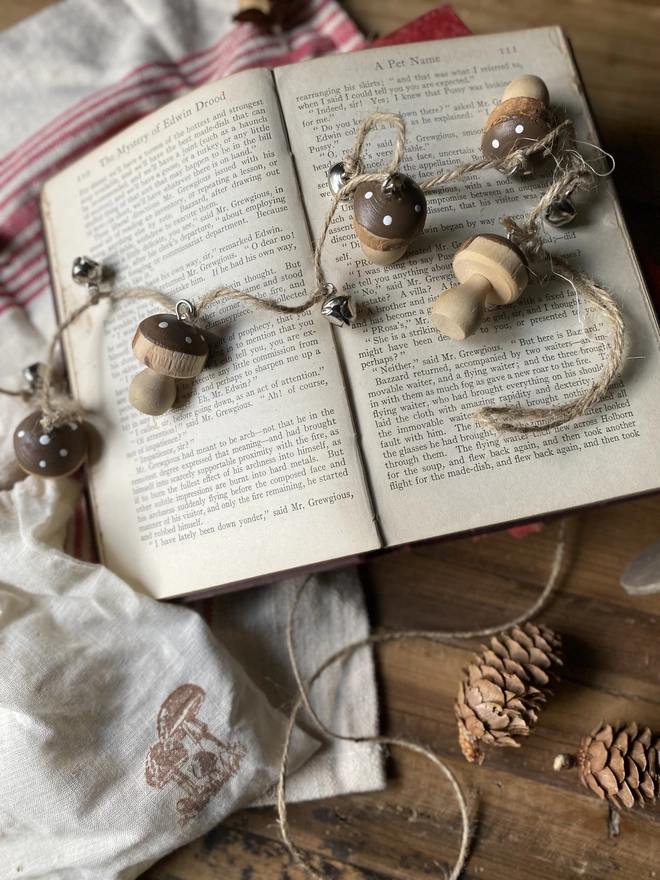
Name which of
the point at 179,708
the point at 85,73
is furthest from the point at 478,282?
the point at 85,73

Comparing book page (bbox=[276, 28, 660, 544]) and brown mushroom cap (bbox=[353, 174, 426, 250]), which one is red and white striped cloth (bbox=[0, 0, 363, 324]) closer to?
book page (bbox=[276, 28, 660, 544])

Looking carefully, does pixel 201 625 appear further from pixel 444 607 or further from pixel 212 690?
pixel 444 607

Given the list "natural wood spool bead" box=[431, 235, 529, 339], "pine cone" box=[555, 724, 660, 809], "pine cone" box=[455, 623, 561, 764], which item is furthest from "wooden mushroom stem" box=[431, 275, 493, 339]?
"pine cone" box=[555, 724, 660, 809]

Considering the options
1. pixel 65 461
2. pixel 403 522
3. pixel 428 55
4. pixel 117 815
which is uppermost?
pixel 428 55

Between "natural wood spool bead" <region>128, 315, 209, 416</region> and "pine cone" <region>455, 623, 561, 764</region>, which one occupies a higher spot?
"natural wood spool bead" <region>128, 315, 209, 416</region>

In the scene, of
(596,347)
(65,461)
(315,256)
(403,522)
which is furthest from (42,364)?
(596,347)

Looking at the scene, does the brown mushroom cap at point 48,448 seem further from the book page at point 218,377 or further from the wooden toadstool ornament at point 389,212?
the wooden toadstool ornament at point 389,212
